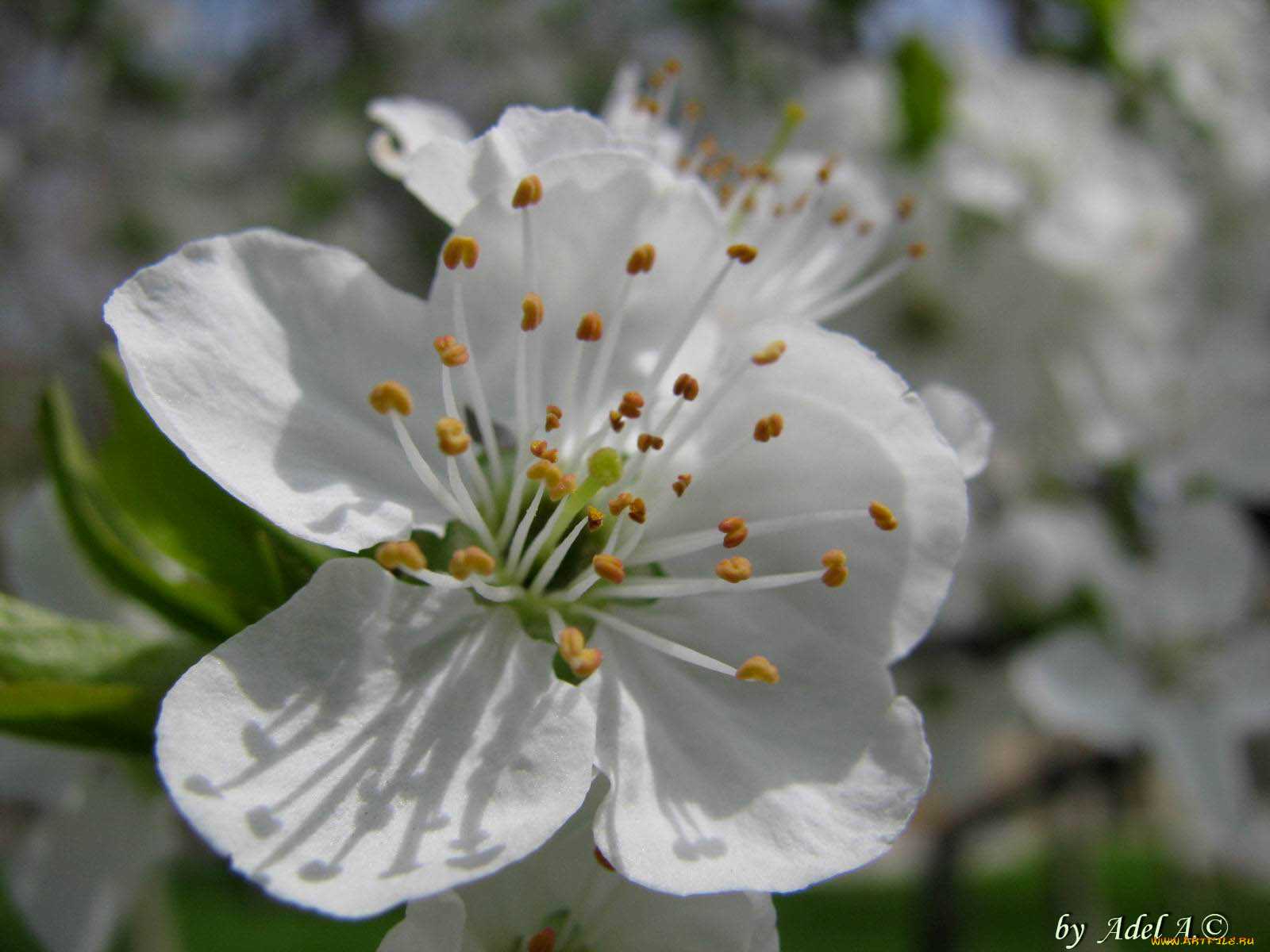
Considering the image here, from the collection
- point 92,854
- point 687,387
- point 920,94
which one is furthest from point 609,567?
point 920,94

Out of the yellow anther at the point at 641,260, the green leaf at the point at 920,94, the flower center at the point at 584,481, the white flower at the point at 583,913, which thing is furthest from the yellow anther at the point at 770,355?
the green leaf at the point at 920,94

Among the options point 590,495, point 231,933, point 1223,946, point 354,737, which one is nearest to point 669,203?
point 590,495

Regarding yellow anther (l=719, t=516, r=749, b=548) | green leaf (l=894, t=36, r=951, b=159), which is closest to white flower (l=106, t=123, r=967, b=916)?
yellow anther (l=719, t=516, r=749, b=548)

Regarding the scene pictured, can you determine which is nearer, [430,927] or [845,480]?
[430,927]

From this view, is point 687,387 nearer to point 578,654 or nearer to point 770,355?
point 770,355

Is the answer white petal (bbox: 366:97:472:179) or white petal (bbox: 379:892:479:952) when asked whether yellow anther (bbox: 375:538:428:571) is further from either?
white petal (bbox: 366:97:472:179)

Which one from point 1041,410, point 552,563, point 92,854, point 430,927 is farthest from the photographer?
point 1041,410
